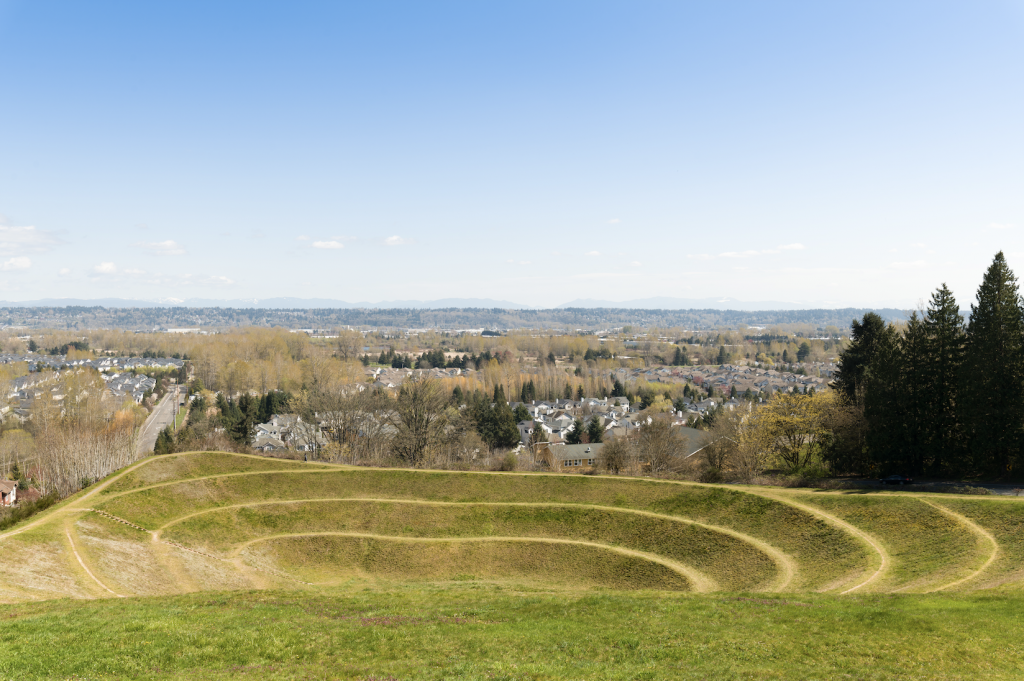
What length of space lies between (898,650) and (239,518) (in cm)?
3867

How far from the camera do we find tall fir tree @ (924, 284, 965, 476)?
4122 cm

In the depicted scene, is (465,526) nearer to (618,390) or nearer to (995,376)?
(995,376)

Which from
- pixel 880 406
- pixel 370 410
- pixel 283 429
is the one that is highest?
pixel 880 406

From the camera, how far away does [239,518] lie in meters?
40.4

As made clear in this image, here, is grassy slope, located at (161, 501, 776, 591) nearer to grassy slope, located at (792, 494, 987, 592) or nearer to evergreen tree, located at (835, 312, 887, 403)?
grassy slope, located at (792, 494, 987, 592)

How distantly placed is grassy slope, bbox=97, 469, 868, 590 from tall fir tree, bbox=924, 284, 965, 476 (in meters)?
15.0

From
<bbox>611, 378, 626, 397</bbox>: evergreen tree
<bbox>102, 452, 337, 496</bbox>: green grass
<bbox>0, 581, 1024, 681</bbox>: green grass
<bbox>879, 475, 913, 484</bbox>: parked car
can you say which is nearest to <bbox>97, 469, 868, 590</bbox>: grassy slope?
<bbox>102, 452, 337, 496</bbox>: green grass

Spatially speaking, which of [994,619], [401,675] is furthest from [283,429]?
[994,619]

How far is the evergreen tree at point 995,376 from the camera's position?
125ft

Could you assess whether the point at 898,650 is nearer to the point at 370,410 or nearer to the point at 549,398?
the point at 370,410

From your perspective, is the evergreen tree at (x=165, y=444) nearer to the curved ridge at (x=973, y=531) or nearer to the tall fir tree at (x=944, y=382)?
the curved ridge at (x=973, y=531)

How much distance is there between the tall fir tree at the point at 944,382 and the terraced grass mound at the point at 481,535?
10546mm

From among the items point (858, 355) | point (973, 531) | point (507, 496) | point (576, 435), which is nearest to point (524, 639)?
point (973, 531)

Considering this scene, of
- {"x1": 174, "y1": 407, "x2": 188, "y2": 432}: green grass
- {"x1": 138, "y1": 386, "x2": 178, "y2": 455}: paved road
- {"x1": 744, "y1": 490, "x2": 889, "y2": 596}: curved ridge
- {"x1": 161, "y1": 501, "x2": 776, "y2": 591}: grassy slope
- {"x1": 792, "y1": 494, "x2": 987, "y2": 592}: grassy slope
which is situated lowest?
{"x1": 138, "y1": 386, "x2": 178, "y2": 455}: paved road
